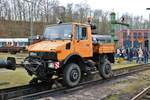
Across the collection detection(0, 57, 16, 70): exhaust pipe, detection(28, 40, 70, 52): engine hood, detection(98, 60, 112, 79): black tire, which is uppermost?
detection(28, 40, 70, 52): engine hood

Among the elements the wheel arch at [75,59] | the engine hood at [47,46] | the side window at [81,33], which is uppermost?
the side window at [81,33]

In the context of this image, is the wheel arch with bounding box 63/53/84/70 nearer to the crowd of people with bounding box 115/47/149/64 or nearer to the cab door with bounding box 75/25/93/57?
the cab door with bounding box 75/25/93/57

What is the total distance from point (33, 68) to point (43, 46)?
3.36 ft

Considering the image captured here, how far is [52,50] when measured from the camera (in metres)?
13.0

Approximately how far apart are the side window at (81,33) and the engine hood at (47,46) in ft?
2.57

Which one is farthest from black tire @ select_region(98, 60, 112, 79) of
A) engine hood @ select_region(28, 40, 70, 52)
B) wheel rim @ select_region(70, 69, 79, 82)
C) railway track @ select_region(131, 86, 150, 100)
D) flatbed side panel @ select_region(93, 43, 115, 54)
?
railway track @ select_region(131, 86, 150, 100)

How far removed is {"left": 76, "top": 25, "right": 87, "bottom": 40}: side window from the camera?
14.2 m

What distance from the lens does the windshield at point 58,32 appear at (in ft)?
45.8

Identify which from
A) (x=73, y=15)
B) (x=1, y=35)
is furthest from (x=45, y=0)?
(x=1, y=35)

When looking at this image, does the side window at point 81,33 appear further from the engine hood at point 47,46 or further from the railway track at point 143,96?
the railway track at point 143,96

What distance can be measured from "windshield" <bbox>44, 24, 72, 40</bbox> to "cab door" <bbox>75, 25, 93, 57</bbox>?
39 cm

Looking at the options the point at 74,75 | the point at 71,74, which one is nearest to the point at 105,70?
the point at 74,75

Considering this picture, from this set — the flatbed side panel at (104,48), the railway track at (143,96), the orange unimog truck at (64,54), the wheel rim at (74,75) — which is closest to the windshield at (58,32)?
the orange unimog truck at (64,54)

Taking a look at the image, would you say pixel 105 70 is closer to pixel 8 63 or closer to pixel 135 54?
pixel 8 63
